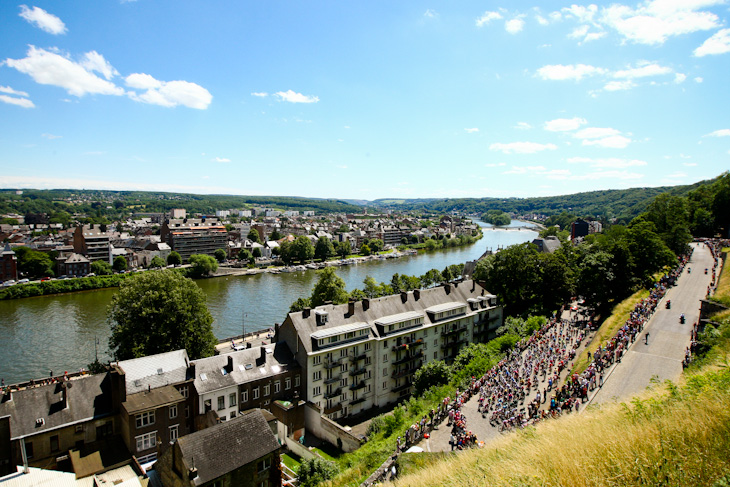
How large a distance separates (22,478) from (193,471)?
6.41 metres

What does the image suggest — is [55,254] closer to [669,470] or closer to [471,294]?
[471,294]

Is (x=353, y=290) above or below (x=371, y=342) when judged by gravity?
below

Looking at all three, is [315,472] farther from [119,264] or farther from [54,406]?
[119,264]

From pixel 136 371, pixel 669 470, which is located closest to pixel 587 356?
pixel 669 470

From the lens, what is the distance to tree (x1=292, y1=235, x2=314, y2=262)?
84.2 m

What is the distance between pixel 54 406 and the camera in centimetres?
Result: 1639

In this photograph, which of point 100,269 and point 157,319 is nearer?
point 157,319

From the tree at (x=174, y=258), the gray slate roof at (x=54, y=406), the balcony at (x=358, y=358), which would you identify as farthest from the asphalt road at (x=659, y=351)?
the tree at (x=174, y=258)

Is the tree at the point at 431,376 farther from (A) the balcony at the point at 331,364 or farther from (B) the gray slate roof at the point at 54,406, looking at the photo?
(B) the gray slate roof at the point at 54,406

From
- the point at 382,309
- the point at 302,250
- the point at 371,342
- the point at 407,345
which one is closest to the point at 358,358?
the point at 371,342

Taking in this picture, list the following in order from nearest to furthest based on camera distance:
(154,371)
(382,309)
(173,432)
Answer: (173,432) → (154,371) → (382,309)

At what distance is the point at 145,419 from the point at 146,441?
2.95 ft

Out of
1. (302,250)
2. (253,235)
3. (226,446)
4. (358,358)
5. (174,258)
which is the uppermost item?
(226,446)

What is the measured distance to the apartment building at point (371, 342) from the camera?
21.4 m
